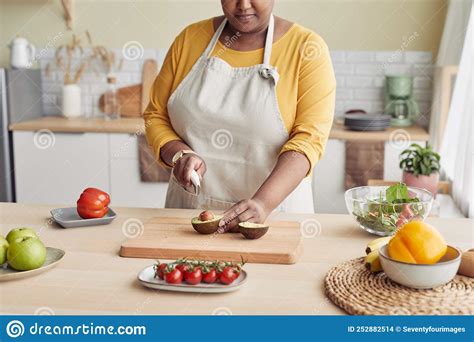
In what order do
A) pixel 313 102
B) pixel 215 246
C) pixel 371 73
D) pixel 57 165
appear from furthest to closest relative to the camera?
1. pixel 371 73
2. pixel 57 165
3. pixel 313 102
4. pixel 215 246

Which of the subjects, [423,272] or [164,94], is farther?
[164,94]

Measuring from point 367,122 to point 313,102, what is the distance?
5.77 ft

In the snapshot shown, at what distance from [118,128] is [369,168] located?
57.5 inches

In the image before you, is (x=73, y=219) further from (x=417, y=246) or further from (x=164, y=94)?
(x=417, y=246)

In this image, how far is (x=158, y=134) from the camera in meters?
2.08

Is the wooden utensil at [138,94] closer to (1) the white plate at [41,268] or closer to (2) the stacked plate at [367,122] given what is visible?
(2) the stacked plate at [367,122]

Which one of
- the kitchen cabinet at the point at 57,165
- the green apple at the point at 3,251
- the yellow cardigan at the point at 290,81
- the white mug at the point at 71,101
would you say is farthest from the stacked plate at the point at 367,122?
the green apple at the point at 3,251

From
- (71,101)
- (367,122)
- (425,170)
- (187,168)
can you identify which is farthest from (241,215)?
(71,101)

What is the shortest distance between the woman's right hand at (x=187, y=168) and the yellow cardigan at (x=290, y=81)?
0.18 meters

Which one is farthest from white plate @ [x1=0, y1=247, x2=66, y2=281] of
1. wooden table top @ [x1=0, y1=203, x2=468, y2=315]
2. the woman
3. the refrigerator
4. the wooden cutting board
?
the refrigerator

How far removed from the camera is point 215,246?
1.57 meters

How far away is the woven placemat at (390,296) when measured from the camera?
1.21m

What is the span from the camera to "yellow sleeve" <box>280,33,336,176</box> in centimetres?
190
